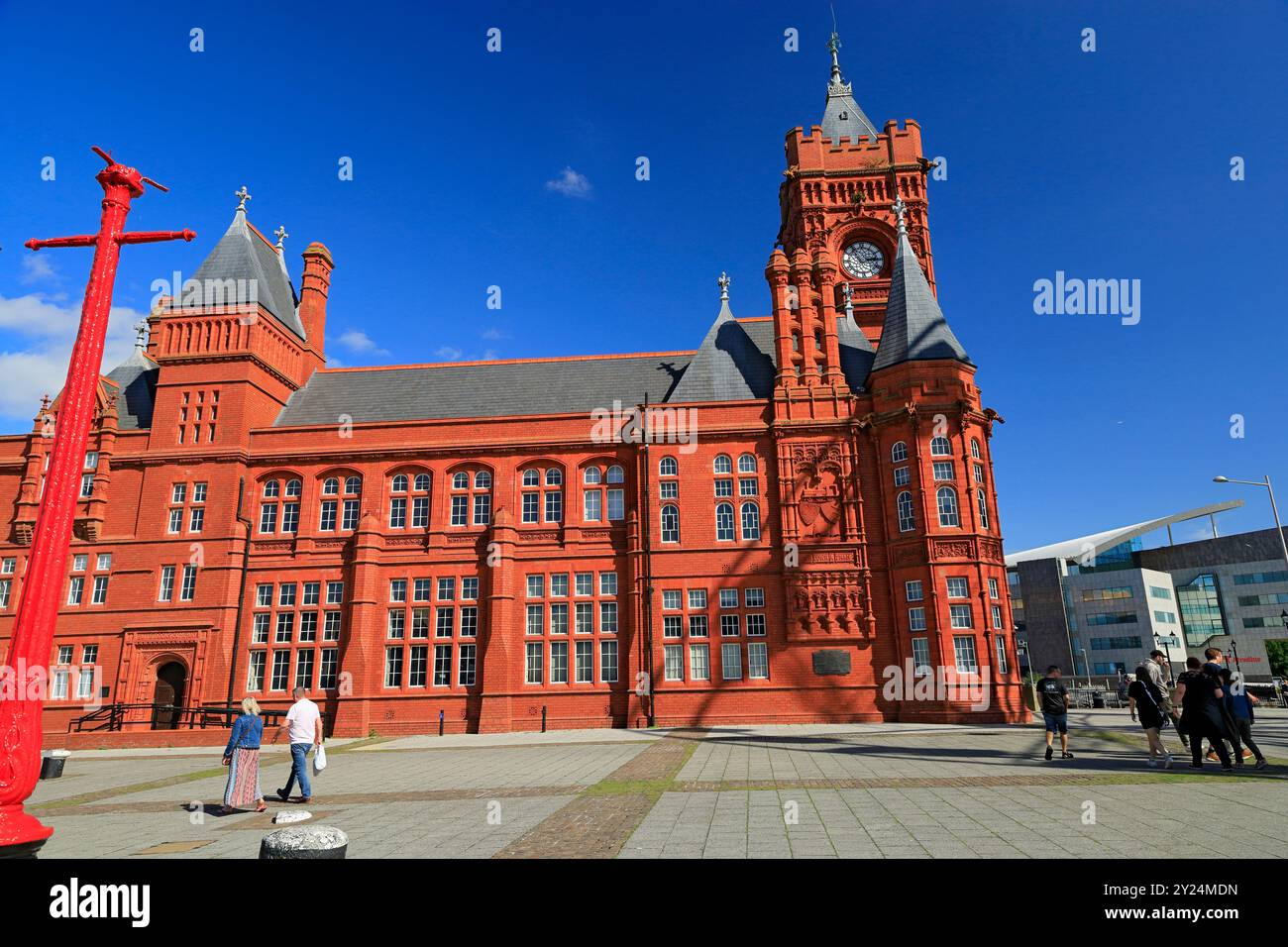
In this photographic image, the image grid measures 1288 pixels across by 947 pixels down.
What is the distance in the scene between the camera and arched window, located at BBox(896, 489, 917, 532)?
94.1ft

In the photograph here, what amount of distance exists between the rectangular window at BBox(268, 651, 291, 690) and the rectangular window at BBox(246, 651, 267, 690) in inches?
20.8

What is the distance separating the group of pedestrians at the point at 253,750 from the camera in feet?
38.8

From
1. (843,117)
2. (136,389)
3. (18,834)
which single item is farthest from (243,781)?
(843,117)

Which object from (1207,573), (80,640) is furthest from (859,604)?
(1207,573)

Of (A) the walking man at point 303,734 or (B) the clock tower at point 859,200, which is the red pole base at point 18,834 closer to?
(A) the walking man at point 303,734

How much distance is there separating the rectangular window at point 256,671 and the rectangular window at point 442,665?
7509 millimetres

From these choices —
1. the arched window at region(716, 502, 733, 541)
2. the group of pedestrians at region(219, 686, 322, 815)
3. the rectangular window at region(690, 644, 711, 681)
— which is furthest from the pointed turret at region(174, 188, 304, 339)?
the group of pedestrians at region(219, 686, 322, 815)

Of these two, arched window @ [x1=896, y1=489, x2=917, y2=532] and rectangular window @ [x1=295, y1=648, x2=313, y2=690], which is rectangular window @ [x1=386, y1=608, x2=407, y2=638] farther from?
arched window @ [x1=896, y1=489, x2=917, y2=532]

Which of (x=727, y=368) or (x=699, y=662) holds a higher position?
(x=727, y=368)

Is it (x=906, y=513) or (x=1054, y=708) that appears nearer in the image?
(x=1054, y=708)

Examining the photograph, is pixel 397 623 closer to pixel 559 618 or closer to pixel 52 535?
pixel 559 618

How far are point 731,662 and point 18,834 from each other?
2494cm

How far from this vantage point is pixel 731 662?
29.2 metres
